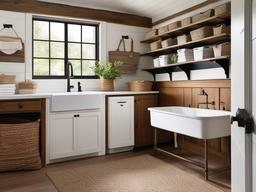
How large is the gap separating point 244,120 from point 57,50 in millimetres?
3704

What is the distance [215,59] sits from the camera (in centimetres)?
323

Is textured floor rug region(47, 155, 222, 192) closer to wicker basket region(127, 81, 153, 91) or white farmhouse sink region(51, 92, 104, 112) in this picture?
white farmhouse sink region(51, 92, 104, 112)

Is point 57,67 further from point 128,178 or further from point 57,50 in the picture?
point 128,178

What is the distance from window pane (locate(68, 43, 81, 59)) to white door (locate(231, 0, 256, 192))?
11.8ft

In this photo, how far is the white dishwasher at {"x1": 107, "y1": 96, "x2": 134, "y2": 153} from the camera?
385 centimetres

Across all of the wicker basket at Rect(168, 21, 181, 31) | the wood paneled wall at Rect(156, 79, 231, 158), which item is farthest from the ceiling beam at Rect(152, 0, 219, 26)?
the wood paneled wall at Rect(156, 79, 231, 158)

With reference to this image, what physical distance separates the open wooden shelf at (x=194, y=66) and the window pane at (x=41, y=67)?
1.78 metres

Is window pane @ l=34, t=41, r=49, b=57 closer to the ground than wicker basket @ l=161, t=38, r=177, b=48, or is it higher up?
closer to the ground

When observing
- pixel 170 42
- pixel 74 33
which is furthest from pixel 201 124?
pixel 74 33

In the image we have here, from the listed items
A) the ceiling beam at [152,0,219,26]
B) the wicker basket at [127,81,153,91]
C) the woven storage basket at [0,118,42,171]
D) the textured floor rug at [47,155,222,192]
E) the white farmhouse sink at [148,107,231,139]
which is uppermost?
the ceiling beam at [152,0,219,26]

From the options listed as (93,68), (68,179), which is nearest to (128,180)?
(68,179)

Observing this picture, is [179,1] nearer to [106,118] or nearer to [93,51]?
[93,51]

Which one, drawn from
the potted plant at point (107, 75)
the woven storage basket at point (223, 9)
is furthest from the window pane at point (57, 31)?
the woven storage basket at point (223, 9)

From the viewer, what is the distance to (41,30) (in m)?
4.01
